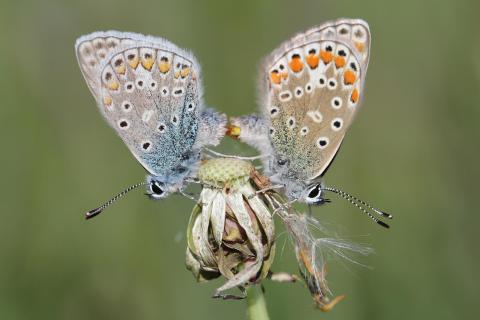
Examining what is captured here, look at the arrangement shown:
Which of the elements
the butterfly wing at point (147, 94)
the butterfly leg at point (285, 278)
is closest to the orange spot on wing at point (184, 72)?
the butterfly wing at point (147, 94)

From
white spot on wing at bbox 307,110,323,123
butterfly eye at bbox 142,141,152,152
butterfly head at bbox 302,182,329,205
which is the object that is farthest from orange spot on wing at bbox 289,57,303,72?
butterfly eye at bbox 142,141,152,152

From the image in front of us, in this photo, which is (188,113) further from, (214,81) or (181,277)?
(214,81)

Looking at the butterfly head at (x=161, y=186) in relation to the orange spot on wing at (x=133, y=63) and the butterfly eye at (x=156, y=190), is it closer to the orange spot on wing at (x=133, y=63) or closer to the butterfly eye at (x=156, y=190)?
the butterfly eye at (x=156, y=190)

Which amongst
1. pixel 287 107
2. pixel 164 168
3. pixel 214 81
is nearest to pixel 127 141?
pixel 164 168

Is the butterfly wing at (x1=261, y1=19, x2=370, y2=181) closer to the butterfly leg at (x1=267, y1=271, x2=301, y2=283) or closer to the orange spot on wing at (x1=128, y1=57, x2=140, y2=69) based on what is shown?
the orange spot on wing at (x1=128, y1=57, x2=140, y2=69)

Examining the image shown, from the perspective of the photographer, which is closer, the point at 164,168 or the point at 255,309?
the point at 255,309

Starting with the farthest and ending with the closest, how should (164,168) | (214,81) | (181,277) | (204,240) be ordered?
(214,81) < (181,277) < (164,168) < (204,240)
